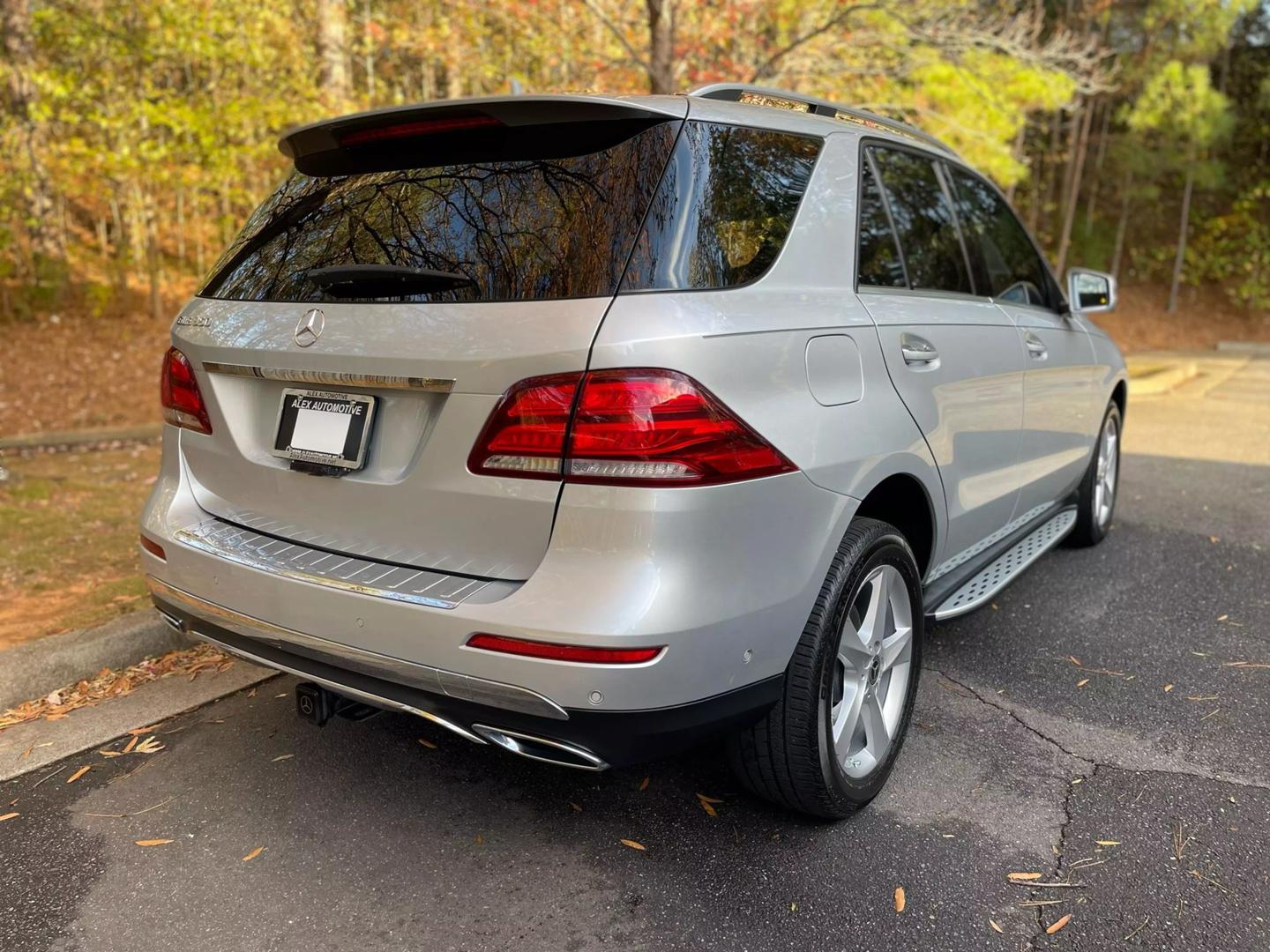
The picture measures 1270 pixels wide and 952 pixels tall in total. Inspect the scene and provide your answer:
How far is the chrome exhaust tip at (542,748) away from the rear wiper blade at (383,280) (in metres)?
0.97

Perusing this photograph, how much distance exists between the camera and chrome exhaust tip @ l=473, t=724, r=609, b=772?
2.00 m

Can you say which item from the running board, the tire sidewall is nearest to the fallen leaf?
the tire sidewall

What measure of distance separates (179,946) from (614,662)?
1.16m

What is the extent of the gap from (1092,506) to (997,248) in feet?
5.74

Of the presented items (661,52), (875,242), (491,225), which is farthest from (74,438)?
(875,242)

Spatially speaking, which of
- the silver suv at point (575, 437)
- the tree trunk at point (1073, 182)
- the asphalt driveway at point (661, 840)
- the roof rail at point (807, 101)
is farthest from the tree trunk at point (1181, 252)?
the silver suv at point (575, 437)

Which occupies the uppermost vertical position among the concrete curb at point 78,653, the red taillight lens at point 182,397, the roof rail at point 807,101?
the roof rail at point 807,101

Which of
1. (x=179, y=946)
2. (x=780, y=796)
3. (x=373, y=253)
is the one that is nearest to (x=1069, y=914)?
(x=780, y=796)

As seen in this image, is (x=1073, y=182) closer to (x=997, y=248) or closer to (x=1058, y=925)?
(x=997, y=248)

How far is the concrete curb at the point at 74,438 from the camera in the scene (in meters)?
8.02

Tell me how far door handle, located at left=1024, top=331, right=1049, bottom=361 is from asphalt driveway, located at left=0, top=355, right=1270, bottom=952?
48.5 inches

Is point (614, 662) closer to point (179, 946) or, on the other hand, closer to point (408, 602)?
point (408, 602)

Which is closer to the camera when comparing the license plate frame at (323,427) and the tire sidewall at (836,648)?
the license plate frame at (323,427)

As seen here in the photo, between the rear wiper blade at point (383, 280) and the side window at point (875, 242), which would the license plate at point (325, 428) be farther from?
the side window at point (875, 242)
